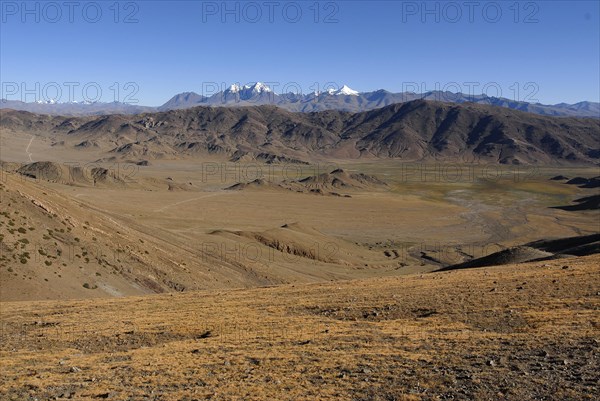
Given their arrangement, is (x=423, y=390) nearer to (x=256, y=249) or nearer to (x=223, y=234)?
(x=256, y=249)

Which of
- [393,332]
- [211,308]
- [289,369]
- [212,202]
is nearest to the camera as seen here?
[289,369]

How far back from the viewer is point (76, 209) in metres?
39.7

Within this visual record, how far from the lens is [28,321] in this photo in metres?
20.7

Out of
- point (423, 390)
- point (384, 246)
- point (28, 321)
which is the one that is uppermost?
point (423, 390)

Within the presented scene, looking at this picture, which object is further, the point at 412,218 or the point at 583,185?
the point at 583,185

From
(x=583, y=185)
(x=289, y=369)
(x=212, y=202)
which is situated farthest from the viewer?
(x=583, y=185)

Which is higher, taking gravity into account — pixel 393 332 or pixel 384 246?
pixel 393 332

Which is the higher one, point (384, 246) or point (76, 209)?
point (76, 209)

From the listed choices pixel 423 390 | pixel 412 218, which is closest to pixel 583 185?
pixel 412 218

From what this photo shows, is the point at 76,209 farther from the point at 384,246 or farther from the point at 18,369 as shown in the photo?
the point at 384,246

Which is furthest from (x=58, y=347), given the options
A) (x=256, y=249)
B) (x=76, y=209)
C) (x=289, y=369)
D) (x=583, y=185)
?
(x=583, y=185)

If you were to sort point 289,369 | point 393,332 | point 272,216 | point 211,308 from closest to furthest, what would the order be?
point 289,369
point 393,332
point 211,308
point 272,216

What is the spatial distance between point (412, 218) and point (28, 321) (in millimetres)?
79637

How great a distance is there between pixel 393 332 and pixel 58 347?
1125 centimetres
